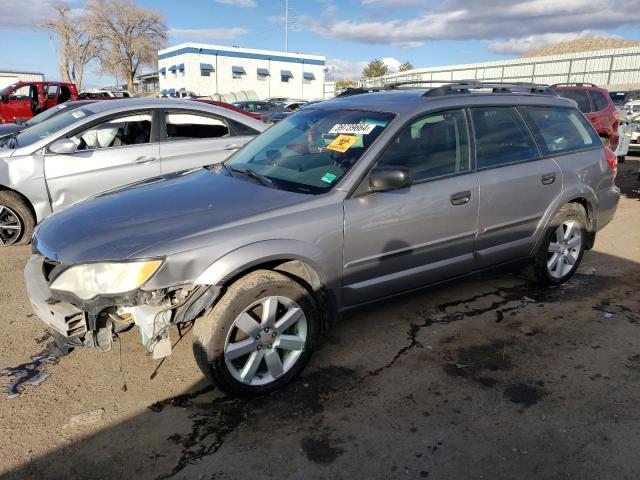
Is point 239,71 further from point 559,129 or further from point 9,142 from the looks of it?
point 559,129

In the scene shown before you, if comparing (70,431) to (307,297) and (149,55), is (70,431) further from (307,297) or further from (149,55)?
(149,55)

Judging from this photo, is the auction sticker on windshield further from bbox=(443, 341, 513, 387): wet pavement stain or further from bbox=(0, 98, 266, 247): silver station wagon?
bbox=(0, 98, 266, 247): silver station wagon

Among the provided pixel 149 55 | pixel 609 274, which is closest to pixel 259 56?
pixel 149 55

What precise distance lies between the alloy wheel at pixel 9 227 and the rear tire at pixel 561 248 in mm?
5311

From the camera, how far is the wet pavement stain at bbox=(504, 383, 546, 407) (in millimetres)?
2873

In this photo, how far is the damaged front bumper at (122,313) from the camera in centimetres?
249

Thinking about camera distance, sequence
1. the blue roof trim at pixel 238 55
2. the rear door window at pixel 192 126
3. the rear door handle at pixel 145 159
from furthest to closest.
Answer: the blue roof trim at pixel 238 55 → the rear door window at pixel 192 126 → the rear door handle at pixel 145 159

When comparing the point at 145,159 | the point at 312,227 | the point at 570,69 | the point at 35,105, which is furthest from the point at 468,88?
the point at 570,69

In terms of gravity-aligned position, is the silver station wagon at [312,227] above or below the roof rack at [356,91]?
below

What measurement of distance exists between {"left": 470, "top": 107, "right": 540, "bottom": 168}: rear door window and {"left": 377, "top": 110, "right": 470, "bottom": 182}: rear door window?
0.15 metres

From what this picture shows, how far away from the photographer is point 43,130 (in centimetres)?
566

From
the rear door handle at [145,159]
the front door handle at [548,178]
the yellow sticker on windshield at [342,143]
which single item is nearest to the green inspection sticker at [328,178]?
the yellow sticker on windshield at [342,143]

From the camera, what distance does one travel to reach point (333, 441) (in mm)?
2537

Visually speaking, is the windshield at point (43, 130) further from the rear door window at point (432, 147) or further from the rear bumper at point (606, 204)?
the rear bumper at point (606, 204)
